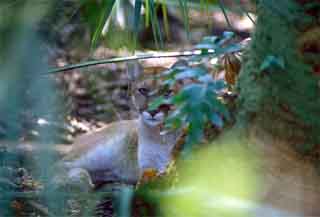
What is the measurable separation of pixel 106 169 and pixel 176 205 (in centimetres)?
212

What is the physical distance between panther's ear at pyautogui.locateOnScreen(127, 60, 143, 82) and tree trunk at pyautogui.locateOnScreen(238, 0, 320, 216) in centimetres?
139

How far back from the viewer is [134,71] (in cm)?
294

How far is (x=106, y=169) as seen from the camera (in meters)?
3.08

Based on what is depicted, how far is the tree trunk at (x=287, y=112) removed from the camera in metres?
1.29

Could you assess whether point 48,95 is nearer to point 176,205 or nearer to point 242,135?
point 176,205

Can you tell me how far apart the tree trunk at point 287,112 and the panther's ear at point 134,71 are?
4.55 feet

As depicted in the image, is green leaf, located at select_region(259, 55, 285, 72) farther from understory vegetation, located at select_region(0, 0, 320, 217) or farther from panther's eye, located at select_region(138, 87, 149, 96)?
panther's eye, located at select_region(138, 87, 149, 96)

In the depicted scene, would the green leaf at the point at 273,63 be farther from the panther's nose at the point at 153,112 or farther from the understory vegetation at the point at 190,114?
the panther's nose at the point at 153,112

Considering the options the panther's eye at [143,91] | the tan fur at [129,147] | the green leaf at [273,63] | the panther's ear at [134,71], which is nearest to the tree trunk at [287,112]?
the green leaf at [273,63]

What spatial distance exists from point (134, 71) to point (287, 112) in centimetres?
160

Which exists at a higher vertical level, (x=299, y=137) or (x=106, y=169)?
(x=299, y=137)

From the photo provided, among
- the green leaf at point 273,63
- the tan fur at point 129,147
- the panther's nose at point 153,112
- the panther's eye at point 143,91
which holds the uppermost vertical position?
the green leaf at point 273,63

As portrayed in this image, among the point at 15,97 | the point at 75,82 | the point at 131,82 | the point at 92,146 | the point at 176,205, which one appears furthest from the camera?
the point at 75,82

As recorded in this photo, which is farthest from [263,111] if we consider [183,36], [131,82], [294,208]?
[183,36]
